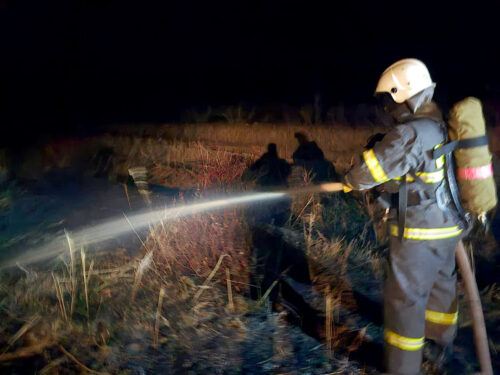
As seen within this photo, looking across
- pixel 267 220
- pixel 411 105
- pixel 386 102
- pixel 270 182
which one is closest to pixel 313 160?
pixel 270 182

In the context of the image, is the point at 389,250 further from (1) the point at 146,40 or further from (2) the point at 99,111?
(1) the point at 146,40

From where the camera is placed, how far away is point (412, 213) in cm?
245

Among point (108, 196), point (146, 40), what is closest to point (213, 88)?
point (146, 40)

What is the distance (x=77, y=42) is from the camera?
48.5 ft

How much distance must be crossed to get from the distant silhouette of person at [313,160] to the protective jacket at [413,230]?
339 cm

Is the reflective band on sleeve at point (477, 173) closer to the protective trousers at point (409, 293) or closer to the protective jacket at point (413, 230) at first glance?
the protective jacket at point (413, 230)

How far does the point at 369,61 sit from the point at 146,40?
9.08 meters

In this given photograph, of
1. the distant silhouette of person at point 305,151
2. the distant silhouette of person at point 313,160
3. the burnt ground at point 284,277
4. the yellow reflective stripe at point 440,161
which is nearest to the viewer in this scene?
the yellow reflective stripe at point 440,161

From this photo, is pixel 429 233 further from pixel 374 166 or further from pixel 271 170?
pixel 271 170

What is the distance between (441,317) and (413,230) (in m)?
0.78

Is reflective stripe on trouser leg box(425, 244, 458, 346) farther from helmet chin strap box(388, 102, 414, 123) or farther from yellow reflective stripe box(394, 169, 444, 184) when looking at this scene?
helmet chin strap box(388, 102, 414, 123)

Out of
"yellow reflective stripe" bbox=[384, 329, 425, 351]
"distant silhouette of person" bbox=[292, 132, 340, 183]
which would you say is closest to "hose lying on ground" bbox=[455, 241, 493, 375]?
"yellow reflective stripe" bbox=[384, 329, 425, 351]

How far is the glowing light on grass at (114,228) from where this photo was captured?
143 inches

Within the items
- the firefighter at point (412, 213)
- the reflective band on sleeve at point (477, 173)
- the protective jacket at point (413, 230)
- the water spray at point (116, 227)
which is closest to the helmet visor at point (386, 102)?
the firefighter at point (412, 213)
